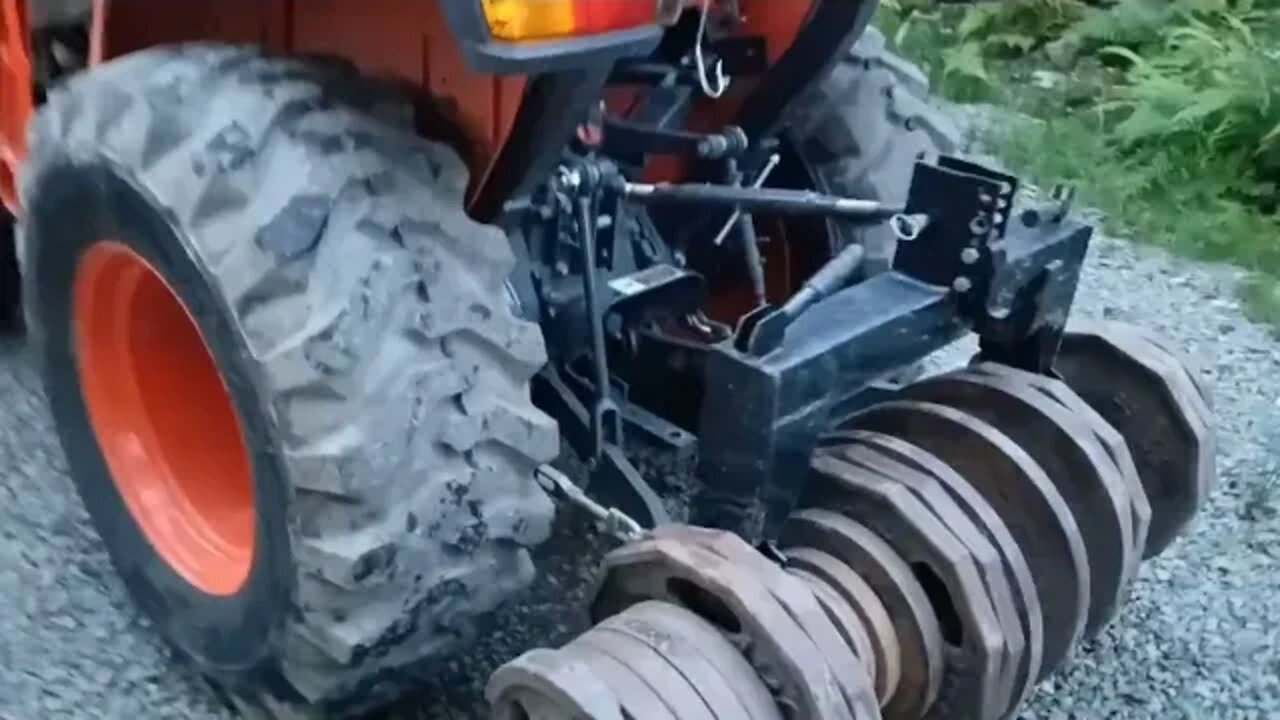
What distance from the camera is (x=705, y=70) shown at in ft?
→ 8.41

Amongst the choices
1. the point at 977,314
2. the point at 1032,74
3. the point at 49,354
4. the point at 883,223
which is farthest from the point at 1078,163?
the point at 49,354

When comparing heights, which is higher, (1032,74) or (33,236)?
(33,236)

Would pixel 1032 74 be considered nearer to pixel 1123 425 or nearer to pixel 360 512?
pixel 1123 425

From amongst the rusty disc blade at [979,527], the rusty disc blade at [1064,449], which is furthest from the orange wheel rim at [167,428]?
the rusty disc blade at [1064,449]

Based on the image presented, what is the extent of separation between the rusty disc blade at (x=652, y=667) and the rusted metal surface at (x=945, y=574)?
1.18ft

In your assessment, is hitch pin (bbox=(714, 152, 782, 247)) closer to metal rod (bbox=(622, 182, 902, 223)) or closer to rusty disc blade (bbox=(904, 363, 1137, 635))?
metal rod (bbox=(622, 182, 902, 223))

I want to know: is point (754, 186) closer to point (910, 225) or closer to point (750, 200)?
point (750, 200)

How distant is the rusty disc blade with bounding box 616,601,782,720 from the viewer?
1.87 m

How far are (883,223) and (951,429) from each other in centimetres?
59

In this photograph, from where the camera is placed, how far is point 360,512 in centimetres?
200

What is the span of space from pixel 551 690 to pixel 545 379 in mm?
686

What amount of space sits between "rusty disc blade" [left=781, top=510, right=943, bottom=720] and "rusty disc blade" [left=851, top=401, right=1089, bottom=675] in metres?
0.18

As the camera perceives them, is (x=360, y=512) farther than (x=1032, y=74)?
No

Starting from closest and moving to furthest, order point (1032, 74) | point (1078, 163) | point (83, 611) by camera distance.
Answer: point (83, 611) → point (1078, 163) → point (1032, 74)
